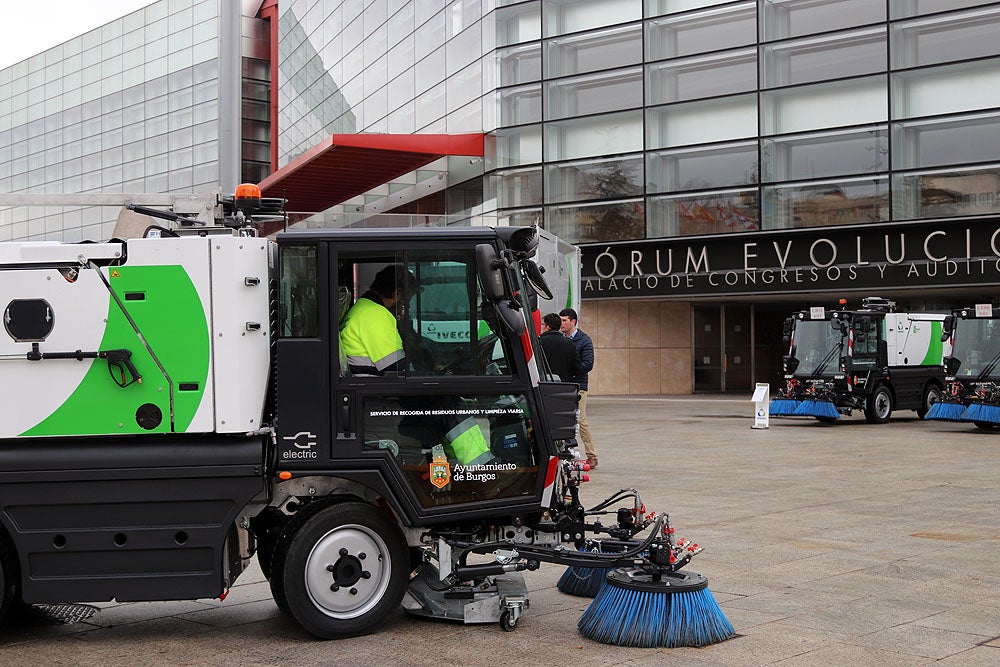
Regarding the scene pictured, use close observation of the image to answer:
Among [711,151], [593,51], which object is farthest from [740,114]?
[593,51]

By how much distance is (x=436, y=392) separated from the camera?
6.11 metres

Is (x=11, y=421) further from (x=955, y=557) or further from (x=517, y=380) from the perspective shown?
(x=955, y=557)

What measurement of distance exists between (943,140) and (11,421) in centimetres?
2999

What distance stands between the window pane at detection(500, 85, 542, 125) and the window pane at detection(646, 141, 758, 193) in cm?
406

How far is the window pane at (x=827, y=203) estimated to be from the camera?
32.2m

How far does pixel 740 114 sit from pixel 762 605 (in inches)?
1148

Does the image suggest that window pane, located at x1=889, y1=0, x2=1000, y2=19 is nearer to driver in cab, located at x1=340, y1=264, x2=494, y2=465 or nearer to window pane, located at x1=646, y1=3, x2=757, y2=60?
window pane, located at x1=646, y1=3, x2=757, y2=60

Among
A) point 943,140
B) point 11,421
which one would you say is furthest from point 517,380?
point 943,140

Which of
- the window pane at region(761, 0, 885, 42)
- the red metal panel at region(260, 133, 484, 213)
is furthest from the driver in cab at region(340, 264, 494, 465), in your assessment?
the window pane at region(761, 0, 885, 42)

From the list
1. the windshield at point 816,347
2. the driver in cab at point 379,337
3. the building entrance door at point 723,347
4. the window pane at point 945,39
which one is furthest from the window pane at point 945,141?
the driver in cab at point 379,337

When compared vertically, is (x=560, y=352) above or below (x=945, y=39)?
below

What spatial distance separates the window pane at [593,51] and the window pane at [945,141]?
28.1ft

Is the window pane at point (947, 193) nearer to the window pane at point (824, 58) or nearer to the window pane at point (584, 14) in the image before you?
the window pane at point (824, 58)

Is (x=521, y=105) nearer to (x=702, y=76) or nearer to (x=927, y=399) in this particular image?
(x=702, y=76)
